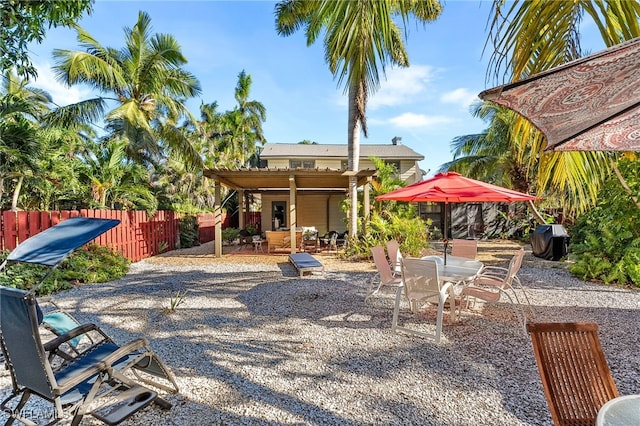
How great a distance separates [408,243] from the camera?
1145 centimetres

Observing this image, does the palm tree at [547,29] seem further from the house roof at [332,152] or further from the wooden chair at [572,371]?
the house roof at [332,152]

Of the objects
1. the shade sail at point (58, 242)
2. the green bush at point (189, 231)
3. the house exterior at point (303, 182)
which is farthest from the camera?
the green bush at point (189, 231)

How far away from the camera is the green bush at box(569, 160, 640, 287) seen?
7629 mm

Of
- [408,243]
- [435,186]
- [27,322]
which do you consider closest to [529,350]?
[435,186]

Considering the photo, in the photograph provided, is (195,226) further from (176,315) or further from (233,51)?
(176,315)

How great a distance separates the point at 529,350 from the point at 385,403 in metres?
2.37

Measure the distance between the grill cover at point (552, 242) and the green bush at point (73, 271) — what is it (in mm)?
13719

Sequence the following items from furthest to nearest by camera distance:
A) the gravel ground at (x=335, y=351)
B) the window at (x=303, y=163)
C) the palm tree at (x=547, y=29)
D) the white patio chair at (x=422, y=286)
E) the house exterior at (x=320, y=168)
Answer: the window at (x=303, y=163) → the house exterior at (x=320, y=168) → the white patio chair at (x=422, y=286) → the gravel ground at (x=335, y=351) → the palm tree at (x=547, y=29)

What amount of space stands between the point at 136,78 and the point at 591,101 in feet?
59.7

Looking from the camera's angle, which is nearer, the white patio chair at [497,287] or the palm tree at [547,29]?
the palm tree at [547,29]

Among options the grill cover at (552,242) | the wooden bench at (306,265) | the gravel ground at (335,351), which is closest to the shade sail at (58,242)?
the gravel ground at (335,351)

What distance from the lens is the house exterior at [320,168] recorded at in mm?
19547

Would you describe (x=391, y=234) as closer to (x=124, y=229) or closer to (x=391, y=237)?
(x=391, y=237)

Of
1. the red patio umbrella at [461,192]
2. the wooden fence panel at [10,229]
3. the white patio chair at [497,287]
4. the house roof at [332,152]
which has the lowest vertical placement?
the white patio chair at [497,287]
